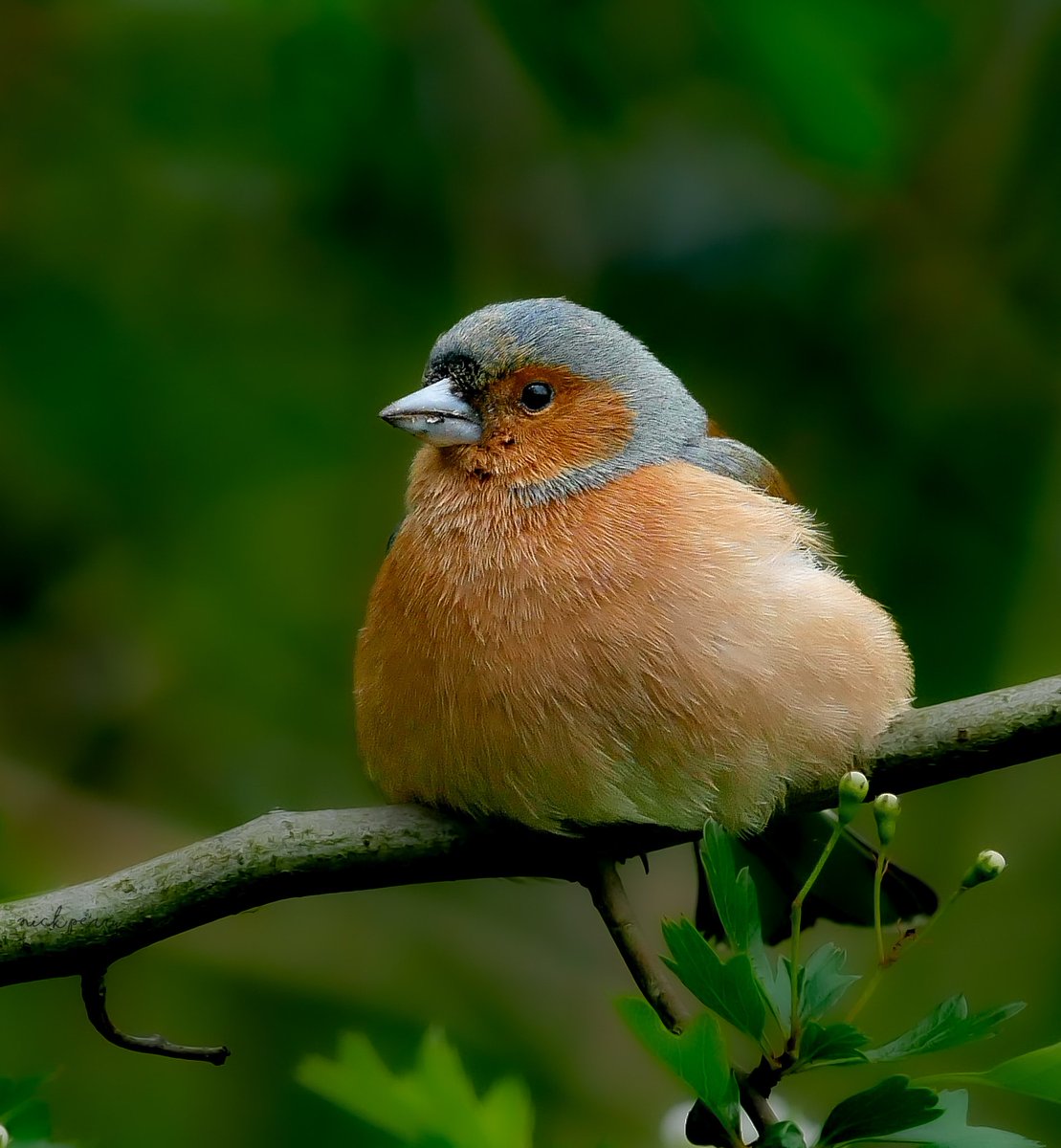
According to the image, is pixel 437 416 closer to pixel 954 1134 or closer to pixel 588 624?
pixel 588 624

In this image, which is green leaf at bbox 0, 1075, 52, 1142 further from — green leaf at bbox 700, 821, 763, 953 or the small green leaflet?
green leaf at bbox 700, 821, 763, 953

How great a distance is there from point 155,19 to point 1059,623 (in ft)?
14.4

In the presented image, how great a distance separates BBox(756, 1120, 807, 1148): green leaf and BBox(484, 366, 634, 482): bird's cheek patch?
89.9 inches

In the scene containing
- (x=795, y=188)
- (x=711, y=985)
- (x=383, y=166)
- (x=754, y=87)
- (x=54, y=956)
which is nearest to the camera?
(x=711, y=985)

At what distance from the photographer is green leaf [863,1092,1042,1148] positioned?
7.37 ft

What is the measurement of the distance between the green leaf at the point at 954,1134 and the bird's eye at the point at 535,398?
250cm

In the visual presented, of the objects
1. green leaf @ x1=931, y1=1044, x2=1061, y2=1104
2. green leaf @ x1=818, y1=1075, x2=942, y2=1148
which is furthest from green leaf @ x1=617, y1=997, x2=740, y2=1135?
green leaf @ x1=931, y1=1044, x2=1061, y2=1104

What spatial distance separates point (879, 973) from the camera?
7.82ft

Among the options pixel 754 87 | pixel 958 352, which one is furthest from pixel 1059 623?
pixel 754 87

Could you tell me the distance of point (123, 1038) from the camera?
129 inches

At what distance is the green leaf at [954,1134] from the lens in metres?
2.25

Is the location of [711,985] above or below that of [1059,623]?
below

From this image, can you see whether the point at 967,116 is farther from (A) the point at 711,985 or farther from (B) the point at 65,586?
(A) the point at 711,985

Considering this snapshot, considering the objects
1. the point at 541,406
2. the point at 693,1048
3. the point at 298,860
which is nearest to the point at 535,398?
the point at 541,406
